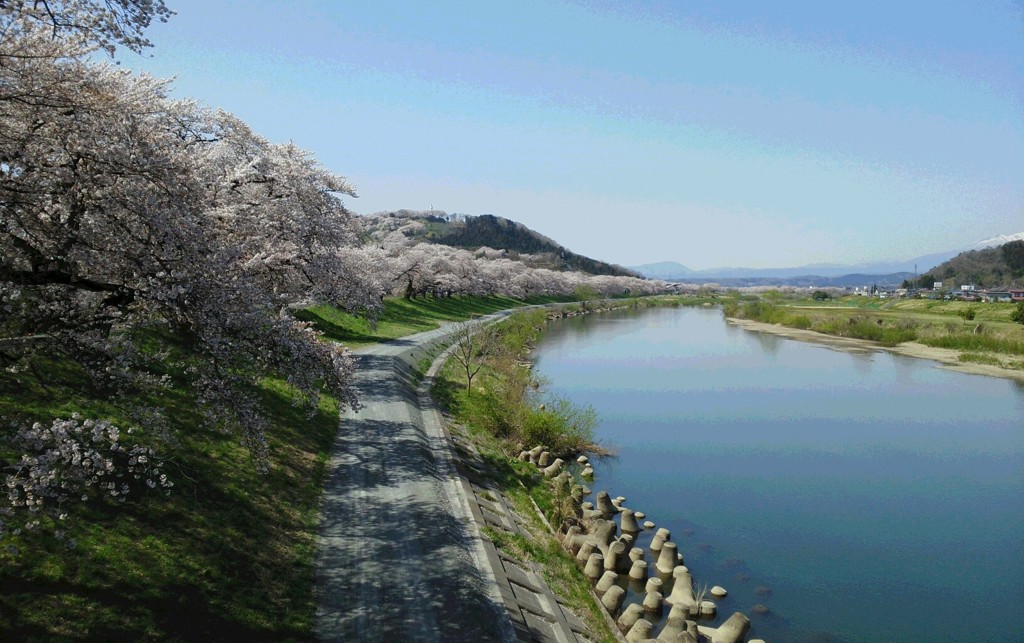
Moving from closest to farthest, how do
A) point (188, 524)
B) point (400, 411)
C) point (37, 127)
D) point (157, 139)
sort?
Result: point (37, 127), point (157, 139), point (188, 524), point (400, 411)

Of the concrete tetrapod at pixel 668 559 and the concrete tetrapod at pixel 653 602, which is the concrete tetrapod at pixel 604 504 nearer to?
the concrete tetrapod at pixel 668 559

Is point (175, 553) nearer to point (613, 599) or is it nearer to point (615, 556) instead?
point (613, 599)

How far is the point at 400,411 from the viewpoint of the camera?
74.0 ft

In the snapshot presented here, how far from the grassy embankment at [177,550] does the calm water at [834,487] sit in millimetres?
10598

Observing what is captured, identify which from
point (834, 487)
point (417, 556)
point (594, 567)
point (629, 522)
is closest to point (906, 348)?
point (834, 487)

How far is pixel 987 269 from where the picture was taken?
168500 mm

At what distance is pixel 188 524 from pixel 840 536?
60.3 feet

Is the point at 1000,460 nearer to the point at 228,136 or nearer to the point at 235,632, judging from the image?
the point at 235,632

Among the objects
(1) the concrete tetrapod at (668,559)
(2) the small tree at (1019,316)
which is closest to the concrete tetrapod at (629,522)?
(1) the concrete tetrapod at (668,559)

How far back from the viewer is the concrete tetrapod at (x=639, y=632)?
12.7 m

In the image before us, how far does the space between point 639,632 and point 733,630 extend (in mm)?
2087

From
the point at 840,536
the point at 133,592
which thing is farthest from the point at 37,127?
the point at 840,536

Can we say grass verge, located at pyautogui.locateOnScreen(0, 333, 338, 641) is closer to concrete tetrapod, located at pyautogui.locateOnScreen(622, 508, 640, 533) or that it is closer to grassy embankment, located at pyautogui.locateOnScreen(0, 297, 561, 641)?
grassy embankment, located at pyautogui.locateOnScreen(0, 297, 561, 641)

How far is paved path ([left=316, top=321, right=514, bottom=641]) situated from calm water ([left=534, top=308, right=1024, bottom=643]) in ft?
23.7
